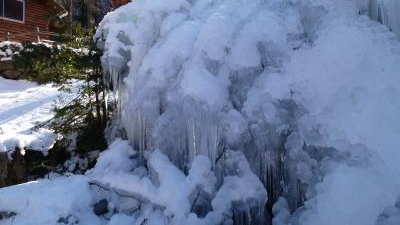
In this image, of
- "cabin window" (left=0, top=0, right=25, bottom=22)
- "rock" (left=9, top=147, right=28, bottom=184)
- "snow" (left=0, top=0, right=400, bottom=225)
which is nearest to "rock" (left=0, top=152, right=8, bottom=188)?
"rock" (left=9, top=147, right=28, bottom=184)

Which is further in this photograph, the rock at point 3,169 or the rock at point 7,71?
the rock at point 7,71

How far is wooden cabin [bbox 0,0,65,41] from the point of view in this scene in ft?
57.5

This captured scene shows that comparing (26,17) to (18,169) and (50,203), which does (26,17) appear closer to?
(18,169)

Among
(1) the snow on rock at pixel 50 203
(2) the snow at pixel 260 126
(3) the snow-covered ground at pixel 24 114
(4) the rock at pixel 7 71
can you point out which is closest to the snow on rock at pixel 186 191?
(2) the snow at pixel 260 126

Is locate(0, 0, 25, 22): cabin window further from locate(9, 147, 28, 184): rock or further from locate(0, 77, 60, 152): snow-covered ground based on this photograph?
locate(9, 147, 28, 184): rock

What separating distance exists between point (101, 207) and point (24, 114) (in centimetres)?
632

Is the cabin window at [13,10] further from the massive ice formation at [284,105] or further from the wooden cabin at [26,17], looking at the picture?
the massive ice formation at [284,105]

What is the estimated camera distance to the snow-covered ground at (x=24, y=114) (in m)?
6.09

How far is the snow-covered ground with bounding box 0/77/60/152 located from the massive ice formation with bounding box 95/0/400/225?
7.85 feet

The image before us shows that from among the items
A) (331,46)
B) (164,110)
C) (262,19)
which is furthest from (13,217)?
(331,46)

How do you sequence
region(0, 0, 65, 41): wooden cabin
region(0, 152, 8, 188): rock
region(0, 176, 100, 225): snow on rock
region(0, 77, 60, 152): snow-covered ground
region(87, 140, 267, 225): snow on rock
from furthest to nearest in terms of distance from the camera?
region(0, 0, 65, 41): wooden cabin < region(0, 77, 60, 152): snow-covered ground < region(0, 152, 8, 188): rock < region(0, 176, 100, 225): snow on rock < region(87, 140, 267, 225): snow on rock

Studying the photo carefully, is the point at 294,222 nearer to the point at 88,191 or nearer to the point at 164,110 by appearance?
the point at 164,110

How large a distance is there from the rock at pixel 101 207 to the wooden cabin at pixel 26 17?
13910 millimetres

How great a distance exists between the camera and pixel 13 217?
3.99m
